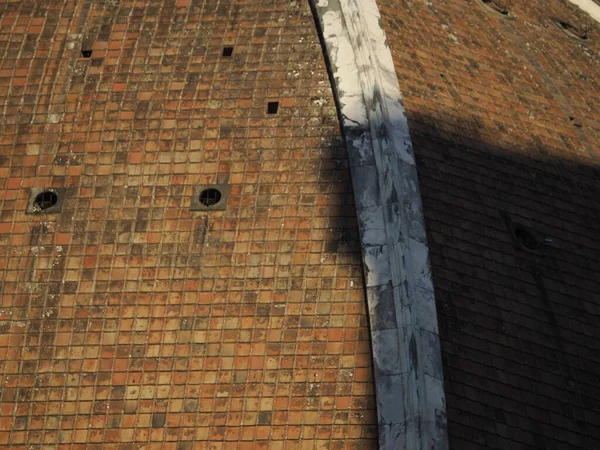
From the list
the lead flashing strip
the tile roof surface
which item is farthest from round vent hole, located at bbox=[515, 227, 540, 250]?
the lead flashing strip

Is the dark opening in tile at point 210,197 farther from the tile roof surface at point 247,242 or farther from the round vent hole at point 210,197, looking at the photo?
the tile roof surface at point 247,242

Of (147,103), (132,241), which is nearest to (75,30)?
(147,103)

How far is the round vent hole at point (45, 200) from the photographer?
68.7 feet

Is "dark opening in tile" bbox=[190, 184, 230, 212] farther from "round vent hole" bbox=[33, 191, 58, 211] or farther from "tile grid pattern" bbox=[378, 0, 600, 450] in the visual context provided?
"tile grid pattern" bbox=[378, 0, 600, 450]

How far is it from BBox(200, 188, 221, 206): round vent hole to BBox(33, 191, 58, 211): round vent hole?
7.69 feet

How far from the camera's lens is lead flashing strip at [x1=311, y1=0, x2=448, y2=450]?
61.2 feet

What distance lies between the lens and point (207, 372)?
1938 cm

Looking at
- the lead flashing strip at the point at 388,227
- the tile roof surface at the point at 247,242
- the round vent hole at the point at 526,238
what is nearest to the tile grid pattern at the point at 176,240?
the tile roof surface at the point at 247,242

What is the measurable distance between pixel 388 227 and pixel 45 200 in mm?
5471

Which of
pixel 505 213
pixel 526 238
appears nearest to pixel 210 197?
pixel 505 213

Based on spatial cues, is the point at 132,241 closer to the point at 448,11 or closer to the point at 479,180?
the point at 479,180

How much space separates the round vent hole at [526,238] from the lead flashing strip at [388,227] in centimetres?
229

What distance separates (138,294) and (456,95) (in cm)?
682

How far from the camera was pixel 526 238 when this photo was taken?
866 inches
